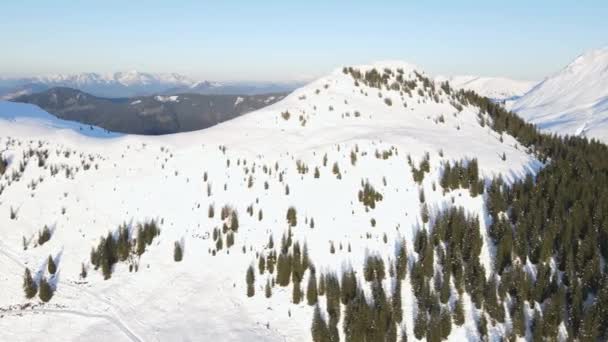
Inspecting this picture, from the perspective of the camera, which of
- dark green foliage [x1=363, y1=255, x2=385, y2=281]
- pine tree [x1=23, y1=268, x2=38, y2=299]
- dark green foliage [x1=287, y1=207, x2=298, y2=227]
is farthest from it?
dark green foliage [x1=287, y1=207, x2=298, y2=227]

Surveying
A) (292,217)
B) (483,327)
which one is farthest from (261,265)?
(483,327)

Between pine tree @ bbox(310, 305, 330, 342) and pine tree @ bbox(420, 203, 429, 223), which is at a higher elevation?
pine tree @ bbox(420, 203, 429, 223)

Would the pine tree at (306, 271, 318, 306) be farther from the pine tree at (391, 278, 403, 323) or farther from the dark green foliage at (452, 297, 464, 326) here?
the dark green foliage at (452, 297, 464, 326)

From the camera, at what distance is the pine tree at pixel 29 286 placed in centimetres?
1816

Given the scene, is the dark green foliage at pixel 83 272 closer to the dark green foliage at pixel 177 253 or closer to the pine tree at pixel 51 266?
the pine tree at pixel 51 266

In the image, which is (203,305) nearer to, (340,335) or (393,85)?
(340,335)

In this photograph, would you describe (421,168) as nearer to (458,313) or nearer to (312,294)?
(458,313)

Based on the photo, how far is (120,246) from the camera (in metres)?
21.4

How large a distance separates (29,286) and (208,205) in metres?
9.81

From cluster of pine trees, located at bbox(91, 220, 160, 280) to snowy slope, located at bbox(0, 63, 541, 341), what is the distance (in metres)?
0.50

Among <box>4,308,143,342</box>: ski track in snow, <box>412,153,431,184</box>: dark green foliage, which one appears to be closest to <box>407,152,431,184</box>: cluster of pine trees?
<box>412,153,431,184</box>: dark green foliage

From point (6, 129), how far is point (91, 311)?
85.3 feet

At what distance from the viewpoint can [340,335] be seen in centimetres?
1516

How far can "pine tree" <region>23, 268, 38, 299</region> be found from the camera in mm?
18156
